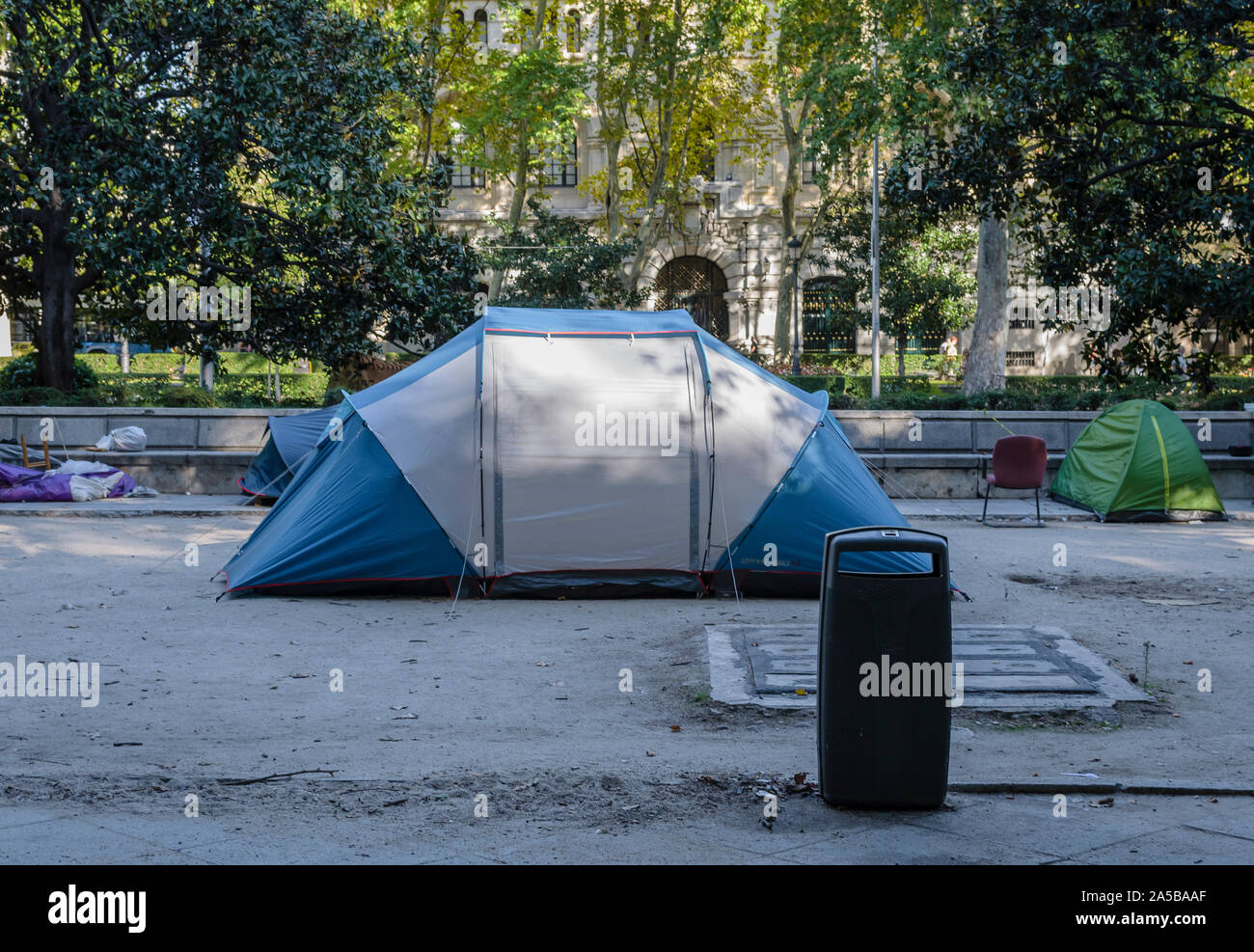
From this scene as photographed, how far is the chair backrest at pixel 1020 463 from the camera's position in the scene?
16031 millimetres

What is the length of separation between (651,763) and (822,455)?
18.3 feet

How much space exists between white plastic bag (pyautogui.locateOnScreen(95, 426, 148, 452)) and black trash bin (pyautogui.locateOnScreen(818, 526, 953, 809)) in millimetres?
16193

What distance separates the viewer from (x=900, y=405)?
850 inches

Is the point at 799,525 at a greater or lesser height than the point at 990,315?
lesser

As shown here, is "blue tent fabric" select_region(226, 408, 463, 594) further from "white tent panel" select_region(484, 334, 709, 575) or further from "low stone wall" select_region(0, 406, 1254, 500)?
"low stone wall" select_region(0, 406, 1254, 500)

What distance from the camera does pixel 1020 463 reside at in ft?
52.6

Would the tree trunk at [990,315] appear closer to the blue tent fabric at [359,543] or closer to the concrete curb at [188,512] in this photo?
the concrete curb at [188,512]

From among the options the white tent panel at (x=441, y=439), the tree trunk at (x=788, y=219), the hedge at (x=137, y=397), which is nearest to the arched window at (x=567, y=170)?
the tree trunk at (x=788, y=219)

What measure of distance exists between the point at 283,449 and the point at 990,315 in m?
19.1

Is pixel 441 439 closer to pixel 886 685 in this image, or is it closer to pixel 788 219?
pixel 886 685

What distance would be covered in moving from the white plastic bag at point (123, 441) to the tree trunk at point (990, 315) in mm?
18642

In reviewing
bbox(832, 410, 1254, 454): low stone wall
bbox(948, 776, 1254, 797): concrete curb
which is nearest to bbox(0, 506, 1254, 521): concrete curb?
bbox(832, 410, 1254, 454): low stone wall

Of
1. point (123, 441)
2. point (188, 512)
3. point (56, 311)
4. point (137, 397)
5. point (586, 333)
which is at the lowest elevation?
point (188, 512)

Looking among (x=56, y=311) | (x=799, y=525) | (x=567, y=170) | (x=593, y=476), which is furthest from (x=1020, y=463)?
(x=567, y=170)
